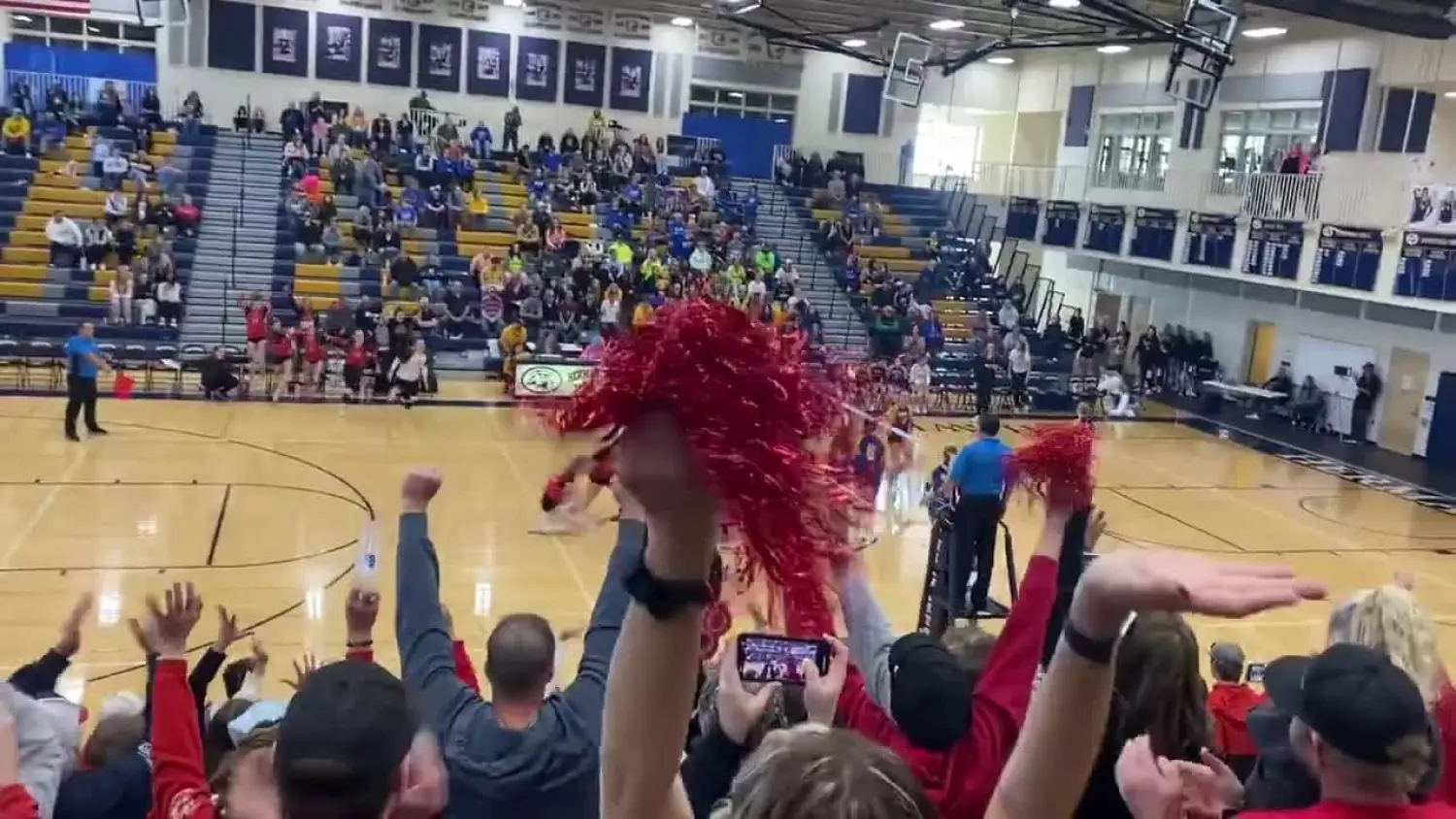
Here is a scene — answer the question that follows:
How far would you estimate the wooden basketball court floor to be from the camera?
29.1ft

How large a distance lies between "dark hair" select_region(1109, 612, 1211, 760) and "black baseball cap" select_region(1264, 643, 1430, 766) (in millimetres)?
479

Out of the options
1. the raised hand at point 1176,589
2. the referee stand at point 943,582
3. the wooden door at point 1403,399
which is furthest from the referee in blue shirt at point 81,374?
the wooden door at point 1403,399

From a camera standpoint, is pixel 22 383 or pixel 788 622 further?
pixel 22 383

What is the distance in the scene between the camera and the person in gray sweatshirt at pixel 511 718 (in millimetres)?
2389

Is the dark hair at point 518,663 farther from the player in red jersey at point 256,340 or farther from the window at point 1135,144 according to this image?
the window at point 1135,144

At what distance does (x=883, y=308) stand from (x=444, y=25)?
11.6 metres

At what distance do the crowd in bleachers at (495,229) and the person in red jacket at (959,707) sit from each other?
15.4 metres

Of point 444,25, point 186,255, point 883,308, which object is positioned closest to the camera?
point 186,255

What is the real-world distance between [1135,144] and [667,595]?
27234 millimetres

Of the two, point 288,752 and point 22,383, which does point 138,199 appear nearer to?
point 22,383

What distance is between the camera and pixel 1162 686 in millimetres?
2752

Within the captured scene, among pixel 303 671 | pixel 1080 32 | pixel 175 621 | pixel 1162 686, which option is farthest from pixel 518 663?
pixel 1080 32

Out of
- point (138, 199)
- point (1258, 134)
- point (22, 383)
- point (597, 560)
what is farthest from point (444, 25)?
point (597, 560)

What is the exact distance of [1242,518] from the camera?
14.3 meters
